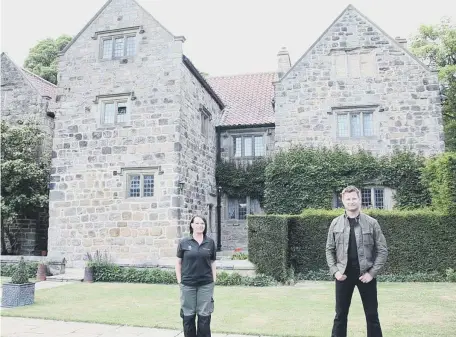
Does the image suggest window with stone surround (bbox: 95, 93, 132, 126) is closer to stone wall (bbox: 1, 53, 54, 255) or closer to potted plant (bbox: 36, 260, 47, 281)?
stone wall (bbox: 1, 53, 54, 255)

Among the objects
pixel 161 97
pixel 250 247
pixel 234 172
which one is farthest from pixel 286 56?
pixel 250 247

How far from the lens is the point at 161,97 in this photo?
16547mm

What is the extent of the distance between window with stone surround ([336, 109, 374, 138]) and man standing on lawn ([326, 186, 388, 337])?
12.9 meters

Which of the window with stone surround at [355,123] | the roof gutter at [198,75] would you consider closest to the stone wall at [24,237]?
the roof gutter at [198,75]

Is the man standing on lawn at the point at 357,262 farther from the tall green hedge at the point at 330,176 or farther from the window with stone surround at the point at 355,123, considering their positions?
the window with stone surround at the point at 355,123

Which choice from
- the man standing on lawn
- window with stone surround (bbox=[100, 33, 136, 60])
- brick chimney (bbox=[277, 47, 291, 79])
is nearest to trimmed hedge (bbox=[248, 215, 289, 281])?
the man standing on lawn

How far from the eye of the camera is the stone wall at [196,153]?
16484 mm

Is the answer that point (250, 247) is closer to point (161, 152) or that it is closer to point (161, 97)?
point (161, 152)

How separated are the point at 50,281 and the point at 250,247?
716cm

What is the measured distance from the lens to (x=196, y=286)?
226 inches

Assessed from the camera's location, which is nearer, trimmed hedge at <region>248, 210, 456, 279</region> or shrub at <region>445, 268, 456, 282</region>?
shrub at <region>445, 268, 456, 282</region>

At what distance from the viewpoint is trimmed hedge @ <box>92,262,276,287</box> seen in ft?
43.0

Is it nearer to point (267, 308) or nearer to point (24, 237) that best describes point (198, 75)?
point (24, 237)

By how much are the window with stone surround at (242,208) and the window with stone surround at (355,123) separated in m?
5.69
